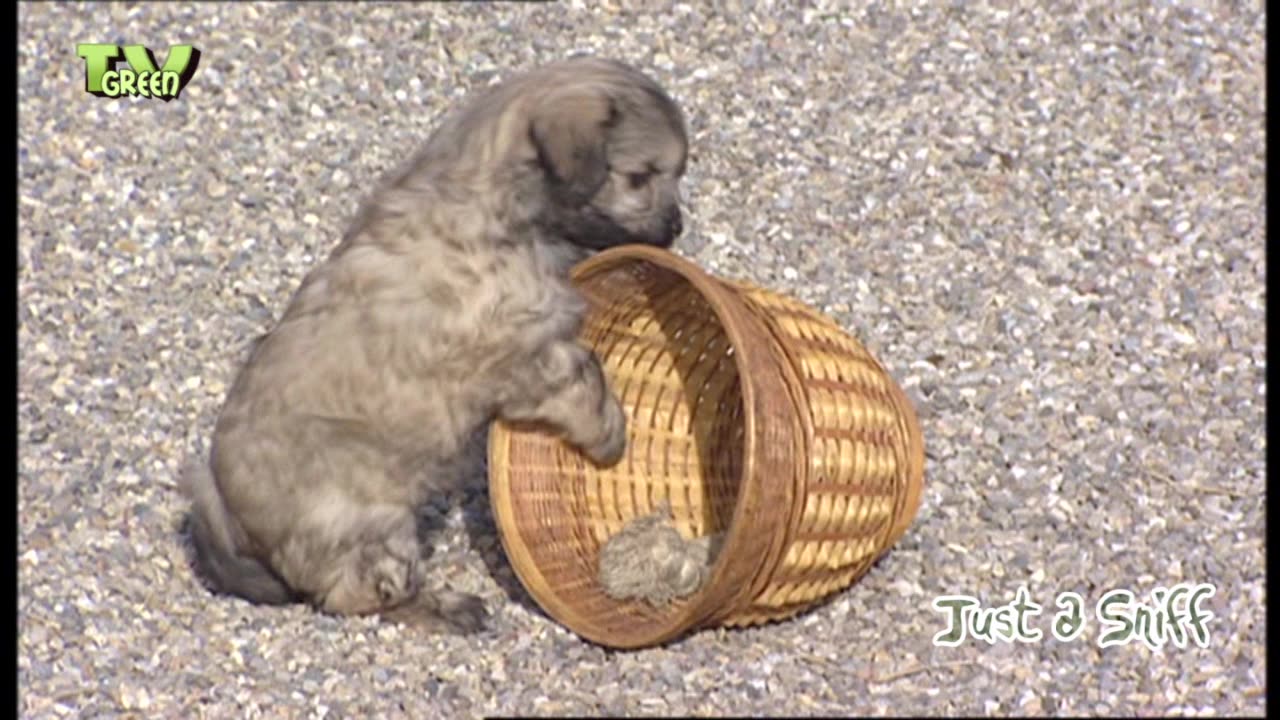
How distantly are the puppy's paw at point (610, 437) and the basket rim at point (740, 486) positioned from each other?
418mm

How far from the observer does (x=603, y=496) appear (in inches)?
200

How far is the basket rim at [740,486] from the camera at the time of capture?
4051 mm

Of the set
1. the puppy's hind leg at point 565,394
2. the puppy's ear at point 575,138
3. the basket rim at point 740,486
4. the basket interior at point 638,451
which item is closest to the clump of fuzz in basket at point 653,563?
the basket interior at point 638,451

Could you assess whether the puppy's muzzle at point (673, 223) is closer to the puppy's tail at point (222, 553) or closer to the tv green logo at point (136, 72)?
the puppy's tail at point (222, 553)

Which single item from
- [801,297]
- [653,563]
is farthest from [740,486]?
[801,297]

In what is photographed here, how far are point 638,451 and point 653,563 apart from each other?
0.52m

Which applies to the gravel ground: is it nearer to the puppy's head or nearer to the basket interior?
the basket interior

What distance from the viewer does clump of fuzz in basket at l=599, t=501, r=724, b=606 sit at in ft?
15.3

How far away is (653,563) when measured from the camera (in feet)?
15.4

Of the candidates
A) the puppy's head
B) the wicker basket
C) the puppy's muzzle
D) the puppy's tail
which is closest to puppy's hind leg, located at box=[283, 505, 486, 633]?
the puppy's tail

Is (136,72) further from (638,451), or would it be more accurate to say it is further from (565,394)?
(565,394)

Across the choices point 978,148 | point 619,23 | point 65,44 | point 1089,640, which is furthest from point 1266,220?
point 65,44

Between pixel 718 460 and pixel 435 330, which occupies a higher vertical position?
pixel 435 330

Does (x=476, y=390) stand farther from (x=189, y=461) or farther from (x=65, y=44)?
(x=65, y=44)
